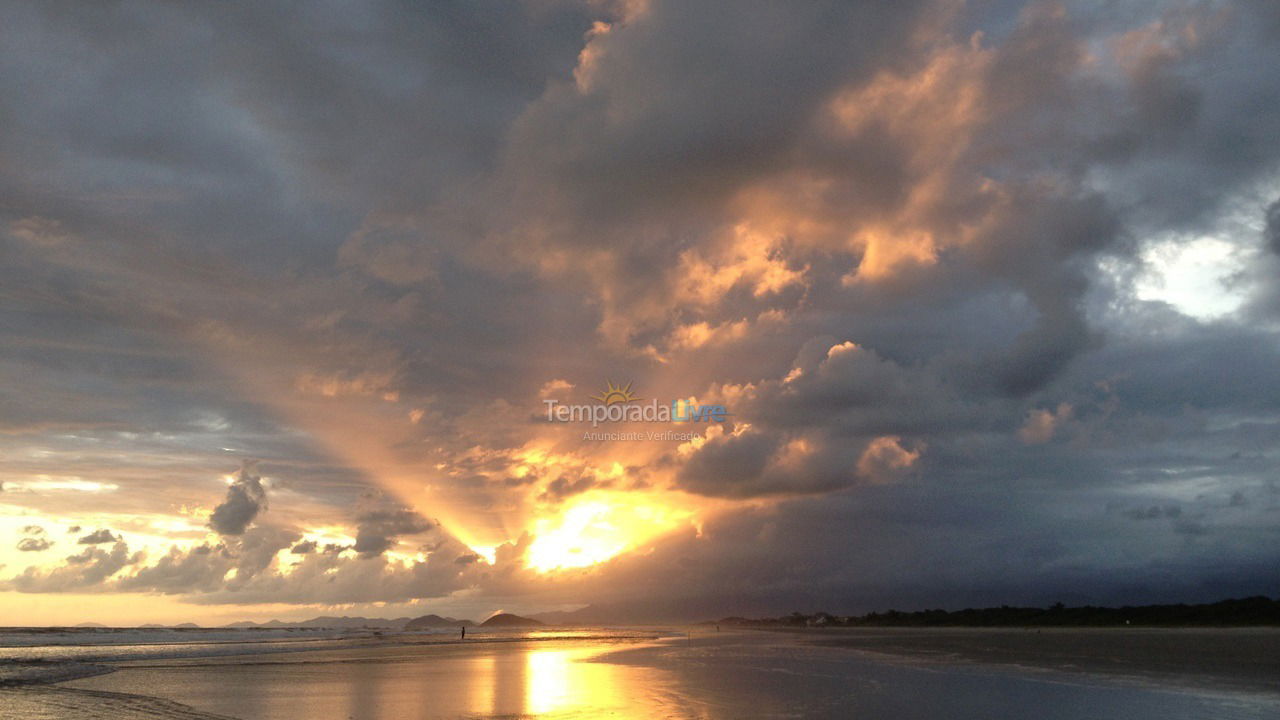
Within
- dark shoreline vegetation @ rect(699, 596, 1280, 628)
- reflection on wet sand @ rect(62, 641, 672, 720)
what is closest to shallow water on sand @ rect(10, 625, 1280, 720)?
reflection on wet sand @ rect(62, 641, 672, 720)

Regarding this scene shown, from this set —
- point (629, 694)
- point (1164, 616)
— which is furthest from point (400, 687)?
point (1164, 616)

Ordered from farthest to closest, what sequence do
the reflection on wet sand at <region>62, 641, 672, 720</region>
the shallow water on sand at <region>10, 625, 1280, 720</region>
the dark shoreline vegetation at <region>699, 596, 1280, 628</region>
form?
the dark shoreline vegetation at <region>699, 596, 1280, 628</region> < the reflection on wet sand at <region>62, 641, 672, 720</region> < the shallow water on sand at <region>10, 625, 1280, 720</region>

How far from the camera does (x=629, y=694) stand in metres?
34.2

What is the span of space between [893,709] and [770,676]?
46.4 ft

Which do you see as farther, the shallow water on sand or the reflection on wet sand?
the reflection on wet sand

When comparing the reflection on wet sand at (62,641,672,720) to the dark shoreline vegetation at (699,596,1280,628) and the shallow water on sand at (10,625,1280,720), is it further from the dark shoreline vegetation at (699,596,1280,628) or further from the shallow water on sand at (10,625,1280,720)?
the dark shoreline vegetation at (699,596,1280,628)

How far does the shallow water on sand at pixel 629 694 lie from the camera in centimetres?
2848

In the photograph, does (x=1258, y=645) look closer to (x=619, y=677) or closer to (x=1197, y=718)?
(x=1197, y=718)

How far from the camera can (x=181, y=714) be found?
29.8 m

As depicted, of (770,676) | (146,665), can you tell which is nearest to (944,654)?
(770,676)

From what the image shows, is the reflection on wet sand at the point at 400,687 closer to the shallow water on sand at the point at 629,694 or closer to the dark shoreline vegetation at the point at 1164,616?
the shallow water on sand at the point at 629,694

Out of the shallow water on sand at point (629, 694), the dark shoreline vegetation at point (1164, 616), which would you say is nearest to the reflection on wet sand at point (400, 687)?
the shallow water on sand at point (629, 694)

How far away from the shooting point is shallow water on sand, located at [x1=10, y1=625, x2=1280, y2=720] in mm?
28483

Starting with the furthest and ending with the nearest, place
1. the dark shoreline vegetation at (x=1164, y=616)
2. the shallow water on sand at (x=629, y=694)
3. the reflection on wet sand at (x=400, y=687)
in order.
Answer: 1. the dark shoreline vegetation at (x=1164, y=616)
2. the reflection on wet sand at (x=400, y=687)
3. the shallow water on sand at (x=629, y=694)
